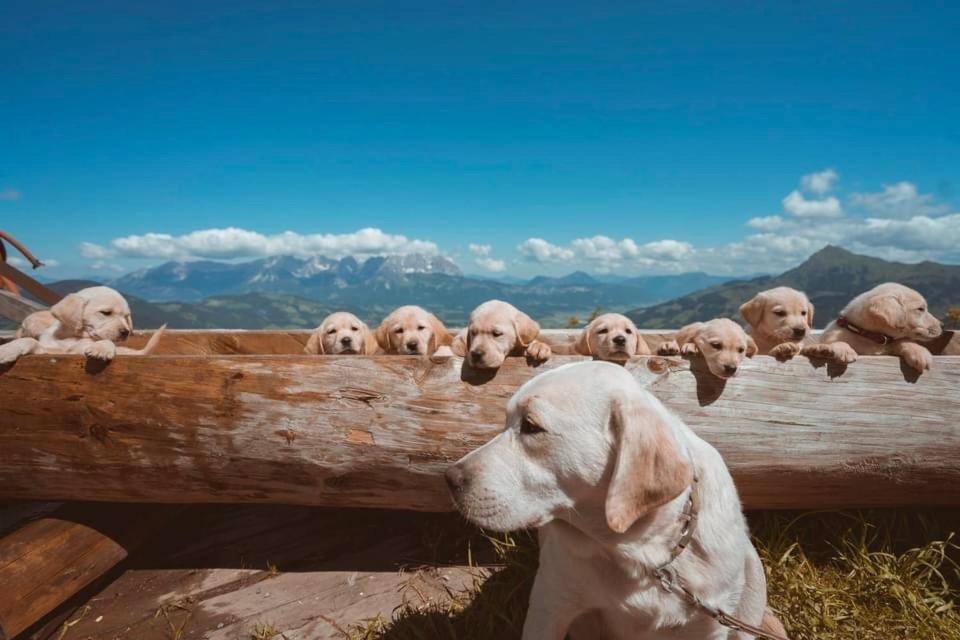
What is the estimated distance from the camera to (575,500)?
2.08 metres

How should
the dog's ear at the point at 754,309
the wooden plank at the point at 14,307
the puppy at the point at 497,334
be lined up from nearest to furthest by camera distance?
the puppy at the point at 497,334 < the dog's ear at the point at 754,309 < the wooden plank at the point at 14,307

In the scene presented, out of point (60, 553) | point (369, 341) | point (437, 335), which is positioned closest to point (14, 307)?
point (60, 553)

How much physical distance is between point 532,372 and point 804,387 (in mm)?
1731

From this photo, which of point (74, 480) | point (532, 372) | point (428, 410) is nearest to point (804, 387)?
point (532, 372)

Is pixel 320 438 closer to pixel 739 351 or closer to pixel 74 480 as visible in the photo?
pixel 74 480

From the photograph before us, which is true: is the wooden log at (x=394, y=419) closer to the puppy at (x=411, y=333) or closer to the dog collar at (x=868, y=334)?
the dog collar at (x=868, y=334)

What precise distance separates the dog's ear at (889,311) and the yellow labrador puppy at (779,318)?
21.3 inches

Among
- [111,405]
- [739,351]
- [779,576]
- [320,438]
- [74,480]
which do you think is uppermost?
[739,351]

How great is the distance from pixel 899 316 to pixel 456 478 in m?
3.69

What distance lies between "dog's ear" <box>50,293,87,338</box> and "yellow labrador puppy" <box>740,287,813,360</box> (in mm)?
5954

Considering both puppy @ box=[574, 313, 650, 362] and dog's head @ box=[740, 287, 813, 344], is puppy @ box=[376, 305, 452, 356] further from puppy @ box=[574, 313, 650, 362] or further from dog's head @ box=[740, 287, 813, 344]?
dog's head @ box=[740, 287, 813, 344]

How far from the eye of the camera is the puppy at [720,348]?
3164 mm

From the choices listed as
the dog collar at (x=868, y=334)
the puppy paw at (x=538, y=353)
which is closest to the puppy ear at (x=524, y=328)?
the puppy paw at (x=538, y=353)

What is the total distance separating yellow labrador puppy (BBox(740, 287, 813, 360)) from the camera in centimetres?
427
